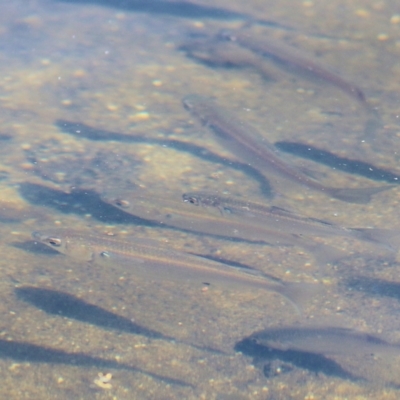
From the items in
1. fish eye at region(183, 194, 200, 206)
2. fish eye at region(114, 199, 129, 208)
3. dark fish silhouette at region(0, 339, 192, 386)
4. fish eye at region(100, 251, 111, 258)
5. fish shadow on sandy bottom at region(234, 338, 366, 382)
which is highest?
fish eye at region(183, 194, 200, 206)

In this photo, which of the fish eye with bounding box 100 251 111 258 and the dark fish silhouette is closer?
the dark fish silhouette

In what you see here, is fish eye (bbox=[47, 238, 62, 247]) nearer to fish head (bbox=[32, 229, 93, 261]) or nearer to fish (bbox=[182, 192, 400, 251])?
fish head (bbox=[32, 229, 93, 261])

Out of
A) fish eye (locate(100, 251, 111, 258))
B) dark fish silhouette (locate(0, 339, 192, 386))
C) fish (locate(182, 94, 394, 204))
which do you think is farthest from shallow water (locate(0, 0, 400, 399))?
fish eye (locate(100, 251, 111, 258))

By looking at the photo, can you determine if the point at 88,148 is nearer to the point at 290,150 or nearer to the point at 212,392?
the point at 290,150

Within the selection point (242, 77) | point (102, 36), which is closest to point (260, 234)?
point (242, 77)

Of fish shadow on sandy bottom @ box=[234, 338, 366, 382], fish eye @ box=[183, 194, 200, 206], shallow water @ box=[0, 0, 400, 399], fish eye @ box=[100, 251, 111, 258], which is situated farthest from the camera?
fish eye @ box=[183, 194, 200, 206]

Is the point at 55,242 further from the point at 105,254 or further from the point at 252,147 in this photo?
the point at 252,147

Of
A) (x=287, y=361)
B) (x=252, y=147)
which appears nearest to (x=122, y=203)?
(x=252, y=147)
